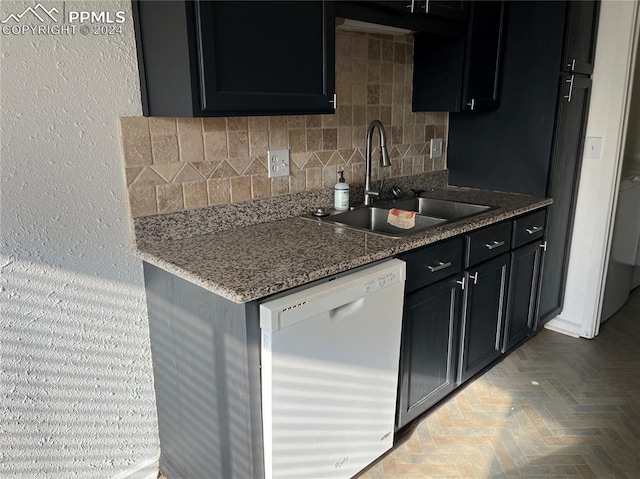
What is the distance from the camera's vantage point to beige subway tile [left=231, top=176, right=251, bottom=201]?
1898 millimetres

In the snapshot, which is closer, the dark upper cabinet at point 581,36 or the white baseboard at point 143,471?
the white baseboard at point 143,471

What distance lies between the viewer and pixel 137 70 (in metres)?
1.56

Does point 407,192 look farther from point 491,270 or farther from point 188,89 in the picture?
point 188,89

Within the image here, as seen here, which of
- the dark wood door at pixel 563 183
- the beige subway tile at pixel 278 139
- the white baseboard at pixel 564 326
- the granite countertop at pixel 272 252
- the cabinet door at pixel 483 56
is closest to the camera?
the granite countertop at pixel 272 252

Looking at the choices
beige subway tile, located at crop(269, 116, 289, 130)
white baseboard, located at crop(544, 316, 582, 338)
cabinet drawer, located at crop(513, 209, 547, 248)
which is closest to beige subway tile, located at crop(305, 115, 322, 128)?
beige subway tile, located at crop(269, 116, 289, 130)

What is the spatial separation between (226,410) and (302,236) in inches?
25.8

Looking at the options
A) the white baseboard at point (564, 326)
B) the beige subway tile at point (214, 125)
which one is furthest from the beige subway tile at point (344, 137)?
the white baseboard at point (564, 326)

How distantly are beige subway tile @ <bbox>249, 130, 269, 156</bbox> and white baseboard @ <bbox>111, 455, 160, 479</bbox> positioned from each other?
121cm

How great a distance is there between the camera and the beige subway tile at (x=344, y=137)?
7.53 ft

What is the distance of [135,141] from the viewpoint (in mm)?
1598

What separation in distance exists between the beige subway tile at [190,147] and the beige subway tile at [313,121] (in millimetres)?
538

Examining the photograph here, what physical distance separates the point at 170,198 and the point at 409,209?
1278 mm

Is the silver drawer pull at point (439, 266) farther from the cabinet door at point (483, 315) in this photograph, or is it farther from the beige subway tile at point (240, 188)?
the beige subway tile at point (240, 188)

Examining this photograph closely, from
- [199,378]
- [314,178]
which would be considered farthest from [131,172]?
[314,178]
